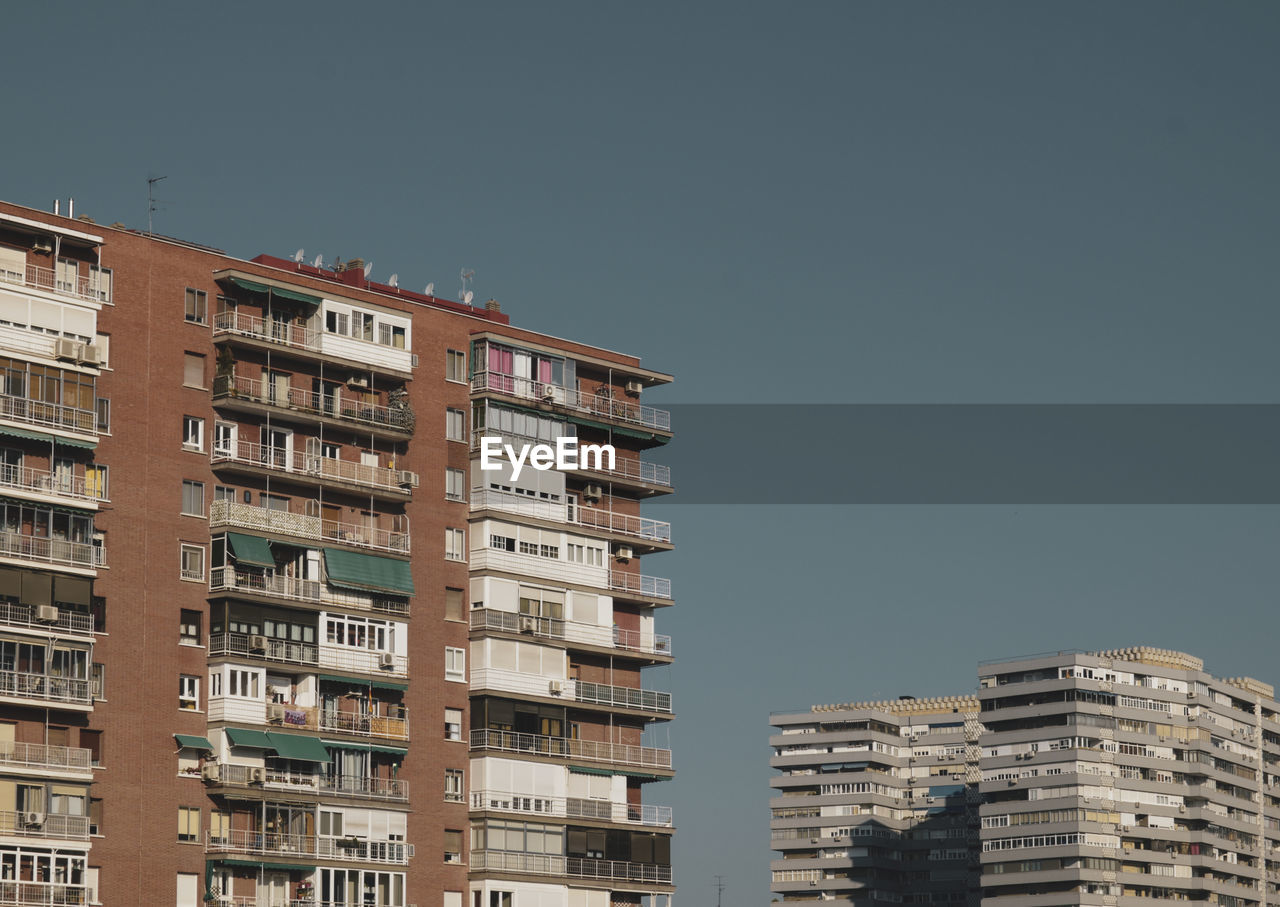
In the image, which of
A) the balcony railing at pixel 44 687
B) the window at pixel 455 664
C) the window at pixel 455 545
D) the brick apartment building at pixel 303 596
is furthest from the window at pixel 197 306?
the window at pixel 455 664

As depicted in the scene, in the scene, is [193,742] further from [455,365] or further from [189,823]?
[455,365]

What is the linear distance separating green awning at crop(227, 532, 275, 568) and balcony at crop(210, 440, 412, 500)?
3177 millimetres

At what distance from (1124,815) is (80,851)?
→ 440 ft

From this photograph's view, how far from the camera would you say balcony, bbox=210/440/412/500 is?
88.9 meters

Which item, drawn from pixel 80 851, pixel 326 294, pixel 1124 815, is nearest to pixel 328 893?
pixel 80 851

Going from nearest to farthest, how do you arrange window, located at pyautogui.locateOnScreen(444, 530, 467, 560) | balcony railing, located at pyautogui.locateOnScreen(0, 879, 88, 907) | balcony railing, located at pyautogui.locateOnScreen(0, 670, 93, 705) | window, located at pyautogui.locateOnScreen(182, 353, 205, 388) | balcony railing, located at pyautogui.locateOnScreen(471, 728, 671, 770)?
balcony railing, located at pyautogui.locateOnScreen(0, 879, 88, 907) < balcony railing, located at pyautogui.locateOnScreen(0, 670, 93, 705) < window, located at pyautogui.locateOnScreen(182, 353, 205, 388) < balcony railing, located at pyautogui.locateOnScreen(471, 728, 671, 770) < window, located at pyautogui.locateOnScreen(444, 530, 467, 560)

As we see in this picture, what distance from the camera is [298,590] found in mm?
89375

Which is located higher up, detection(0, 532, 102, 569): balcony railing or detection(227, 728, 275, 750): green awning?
detection(0, 532, 102, 569): balcony railing

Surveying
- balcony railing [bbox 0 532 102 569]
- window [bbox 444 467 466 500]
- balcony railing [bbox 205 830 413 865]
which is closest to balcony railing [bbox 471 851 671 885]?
balcony railing [bbox 205 830 413 865]

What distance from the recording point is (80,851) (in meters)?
79.7

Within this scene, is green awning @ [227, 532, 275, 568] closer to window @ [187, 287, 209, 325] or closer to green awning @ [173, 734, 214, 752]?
green awning @ [173, 734, 214, 752]

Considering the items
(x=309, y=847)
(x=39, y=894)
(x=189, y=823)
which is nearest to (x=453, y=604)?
(x=309, y=847)

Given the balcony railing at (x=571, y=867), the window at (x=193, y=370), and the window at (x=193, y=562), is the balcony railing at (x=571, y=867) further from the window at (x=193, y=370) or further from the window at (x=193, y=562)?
the window at (x=193, y=370)

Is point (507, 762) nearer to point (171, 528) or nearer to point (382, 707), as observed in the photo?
point (382, 707)
